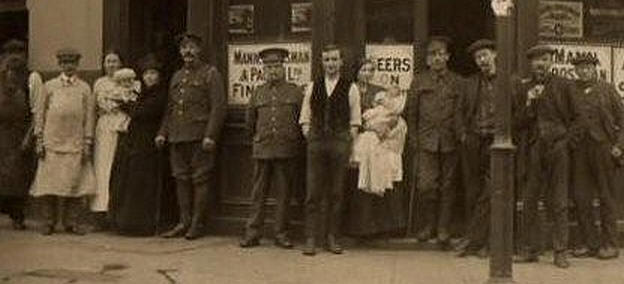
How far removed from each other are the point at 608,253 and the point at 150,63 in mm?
5361

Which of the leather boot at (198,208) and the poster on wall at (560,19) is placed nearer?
the poster on wall at (560,19)

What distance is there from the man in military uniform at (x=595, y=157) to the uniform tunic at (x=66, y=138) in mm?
5415

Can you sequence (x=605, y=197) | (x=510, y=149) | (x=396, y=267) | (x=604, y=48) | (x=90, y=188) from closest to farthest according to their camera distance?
(x=510, y=149) → (x=396, y=267) → (x=605, y=197) → (x=604, y=48) → (x=90, y=188)

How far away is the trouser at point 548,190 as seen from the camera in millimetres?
9453

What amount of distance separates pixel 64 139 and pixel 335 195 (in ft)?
11.0

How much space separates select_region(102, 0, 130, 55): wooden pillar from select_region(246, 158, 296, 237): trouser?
262 centimetres

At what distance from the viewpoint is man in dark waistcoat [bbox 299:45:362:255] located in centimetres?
991

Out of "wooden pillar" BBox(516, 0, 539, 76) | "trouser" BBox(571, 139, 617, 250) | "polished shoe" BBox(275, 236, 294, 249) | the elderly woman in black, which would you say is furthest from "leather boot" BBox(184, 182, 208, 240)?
"trouser" BBox(571, 139, 617, 250)

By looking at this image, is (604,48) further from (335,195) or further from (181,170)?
(181,170)

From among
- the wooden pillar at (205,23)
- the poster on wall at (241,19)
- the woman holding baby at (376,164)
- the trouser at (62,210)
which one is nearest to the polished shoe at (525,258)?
the woman holding baby at (376,164)

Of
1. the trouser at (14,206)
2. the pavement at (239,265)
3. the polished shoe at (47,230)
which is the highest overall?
the trouser at (14,206)

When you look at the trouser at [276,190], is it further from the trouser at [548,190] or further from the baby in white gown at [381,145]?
the trouser at [548,190]

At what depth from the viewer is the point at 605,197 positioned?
9.88 meters

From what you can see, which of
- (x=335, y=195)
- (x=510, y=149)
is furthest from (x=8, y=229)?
(x=510, y=149)
